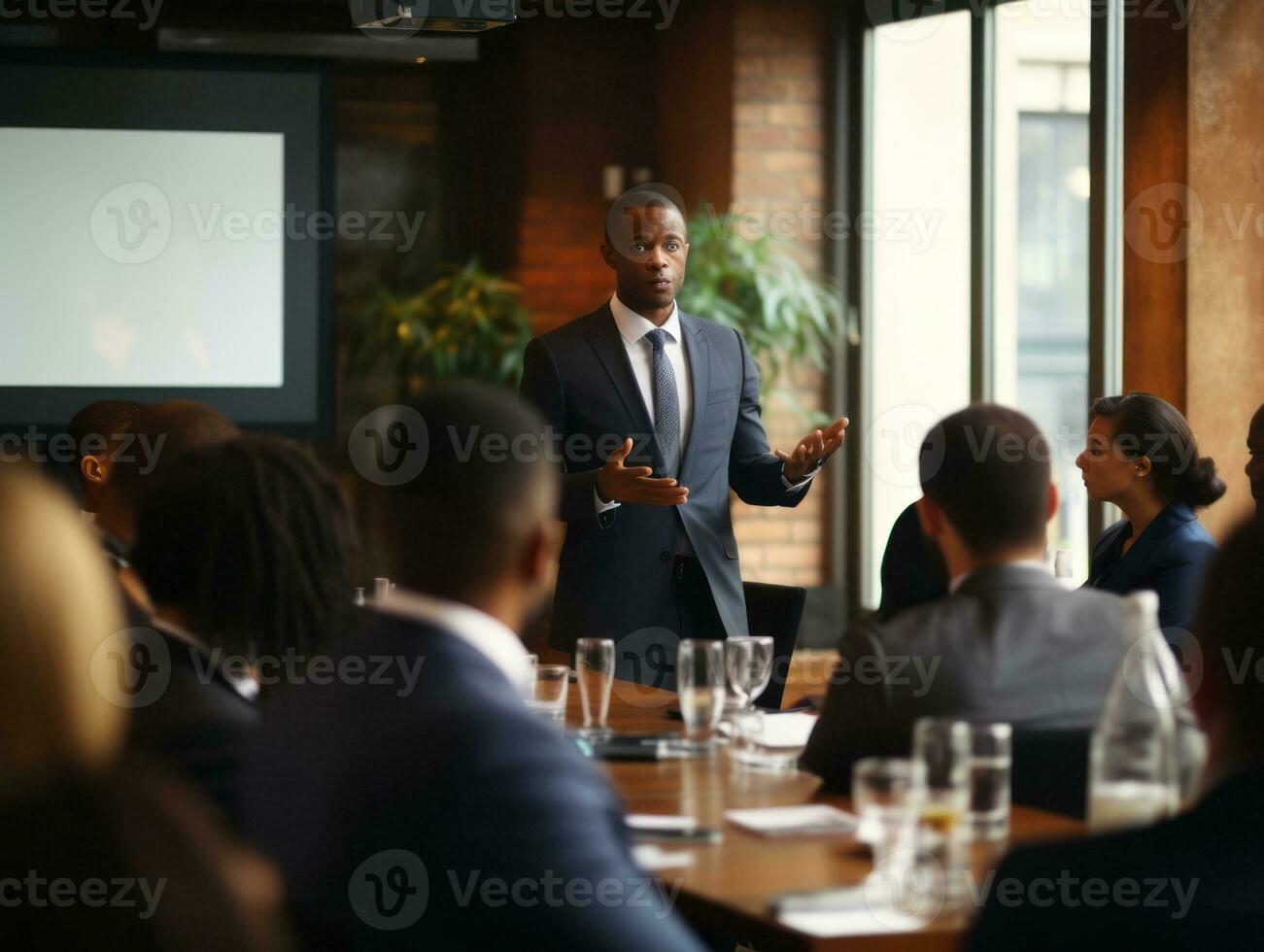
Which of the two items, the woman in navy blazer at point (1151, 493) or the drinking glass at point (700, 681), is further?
the woman in navy blazer at point (1151, 493)

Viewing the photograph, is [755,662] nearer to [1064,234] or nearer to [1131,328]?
[1131,328]

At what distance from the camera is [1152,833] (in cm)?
118

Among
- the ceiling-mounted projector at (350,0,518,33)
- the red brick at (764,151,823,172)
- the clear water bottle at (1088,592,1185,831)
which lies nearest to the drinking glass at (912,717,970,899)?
the clear water bottle at (1088,592,1185,831)

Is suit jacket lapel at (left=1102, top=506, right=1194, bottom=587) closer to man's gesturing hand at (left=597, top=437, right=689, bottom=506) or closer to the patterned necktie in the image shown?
man's gesturing hand at (left=597, top=437, right=689, bottom=506)

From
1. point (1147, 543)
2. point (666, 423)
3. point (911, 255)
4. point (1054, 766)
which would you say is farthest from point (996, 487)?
point (911, 255)

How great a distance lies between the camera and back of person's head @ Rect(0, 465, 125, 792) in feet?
3.03

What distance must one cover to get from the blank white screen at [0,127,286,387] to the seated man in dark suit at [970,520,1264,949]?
581cm
